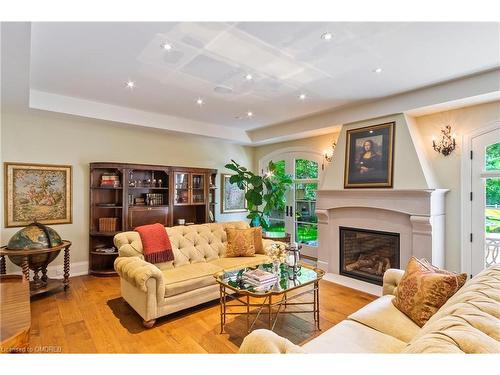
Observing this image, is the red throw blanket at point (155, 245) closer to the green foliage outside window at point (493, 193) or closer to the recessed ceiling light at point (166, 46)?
the recessed ceiling light at point (166, 46)

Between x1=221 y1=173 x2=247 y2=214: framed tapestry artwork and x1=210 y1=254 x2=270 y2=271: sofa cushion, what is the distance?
2.69 meters

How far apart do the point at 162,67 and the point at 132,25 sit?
0.79m

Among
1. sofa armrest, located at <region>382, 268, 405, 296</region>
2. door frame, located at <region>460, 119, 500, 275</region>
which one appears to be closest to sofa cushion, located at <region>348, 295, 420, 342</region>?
sofa armrest, located at <region>382, 268, 405, 296</region>

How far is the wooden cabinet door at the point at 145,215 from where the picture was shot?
15.4 ft

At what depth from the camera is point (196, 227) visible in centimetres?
402

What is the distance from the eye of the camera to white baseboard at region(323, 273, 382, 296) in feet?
12.7

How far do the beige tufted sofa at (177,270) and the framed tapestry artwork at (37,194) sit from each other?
1736 mm

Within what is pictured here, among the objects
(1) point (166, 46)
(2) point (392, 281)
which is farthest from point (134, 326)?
(1) point (166, 46)

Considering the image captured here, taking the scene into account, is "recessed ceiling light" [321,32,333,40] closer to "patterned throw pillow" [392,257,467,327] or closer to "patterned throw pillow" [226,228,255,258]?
"patterned throw pillow" [392,257,467,327]

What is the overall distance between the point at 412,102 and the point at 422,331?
135 inches

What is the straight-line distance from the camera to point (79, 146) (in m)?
4.54

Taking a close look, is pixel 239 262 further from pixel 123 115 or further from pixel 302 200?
pixel 123 115

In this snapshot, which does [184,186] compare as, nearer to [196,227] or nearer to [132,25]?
[196,227]

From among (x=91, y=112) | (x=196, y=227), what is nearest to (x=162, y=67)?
(x=91, y=112)
